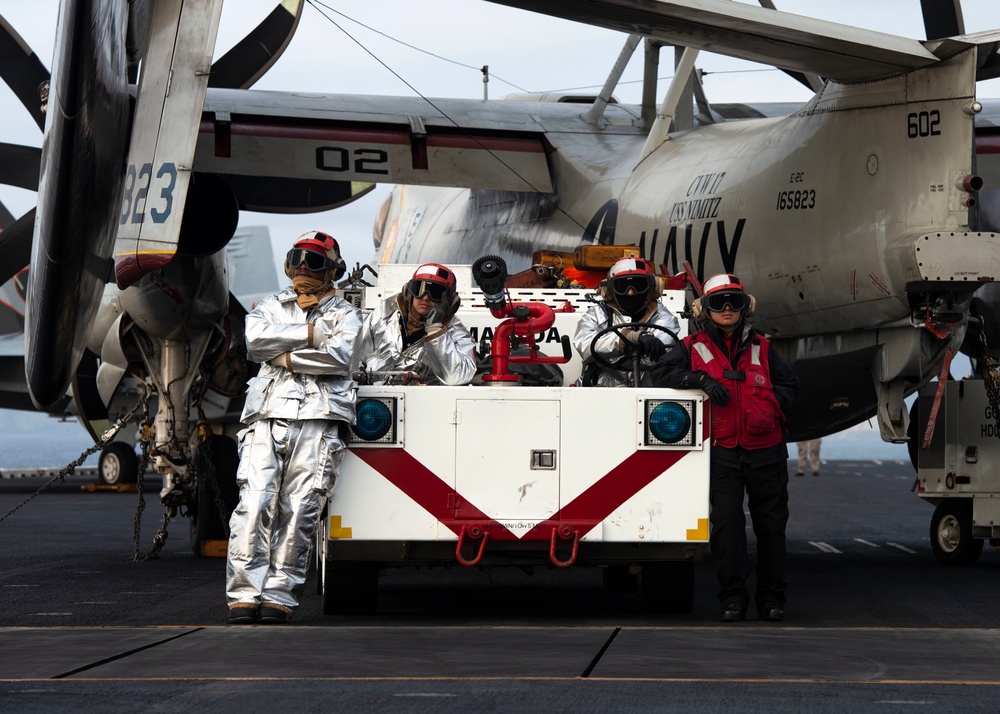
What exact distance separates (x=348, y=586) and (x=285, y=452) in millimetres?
875

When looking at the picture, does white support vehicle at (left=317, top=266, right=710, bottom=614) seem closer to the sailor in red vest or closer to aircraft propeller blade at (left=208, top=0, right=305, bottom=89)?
the sailor in red vest

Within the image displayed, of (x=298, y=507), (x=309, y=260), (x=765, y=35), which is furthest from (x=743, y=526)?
(x=765, y=35)

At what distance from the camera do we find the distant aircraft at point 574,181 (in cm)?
905

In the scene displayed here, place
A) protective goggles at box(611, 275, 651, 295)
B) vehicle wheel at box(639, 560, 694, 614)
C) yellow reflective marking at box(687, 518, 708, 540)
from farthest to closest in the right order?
1. protective goggles at box(611, 275, 651, 295)
2. vehicle wheel at box(639, 560, 694, 614)
3. yellow reflective marking at box(687, 518, 708, 540)

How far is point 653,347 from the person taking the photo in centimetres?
844

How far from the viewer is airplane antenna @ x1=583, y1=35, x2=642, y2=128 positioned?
14.7 m

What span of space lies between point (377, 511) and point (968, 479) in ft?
21.7

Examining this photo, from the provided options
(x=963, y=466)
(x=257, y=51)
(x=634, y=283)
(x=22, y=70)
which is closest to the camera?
(x=634, y=283)

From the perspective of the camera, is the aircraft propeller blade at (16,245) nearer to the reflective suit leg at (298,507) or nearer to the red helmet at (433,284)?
the red helmet at (433,284)

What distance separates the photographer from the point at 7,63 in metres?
12.9

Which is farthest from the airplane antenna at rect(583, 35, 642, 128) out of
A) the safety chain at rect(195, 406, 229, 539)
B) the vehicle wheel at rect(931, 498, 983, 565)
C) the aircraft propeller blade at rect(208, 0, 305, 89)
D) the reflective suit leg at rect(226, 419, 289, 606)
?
the reflective suit leg at rect(226, 419, 289, 606)

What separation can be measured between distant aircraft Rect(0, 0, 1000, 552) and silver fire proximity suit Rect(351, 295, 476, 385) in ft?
4.20

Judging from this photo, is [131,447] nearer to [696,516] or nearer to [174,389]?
[174,389]

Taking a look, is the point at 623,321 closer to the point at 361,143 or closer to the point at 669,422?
the point at 669,422
